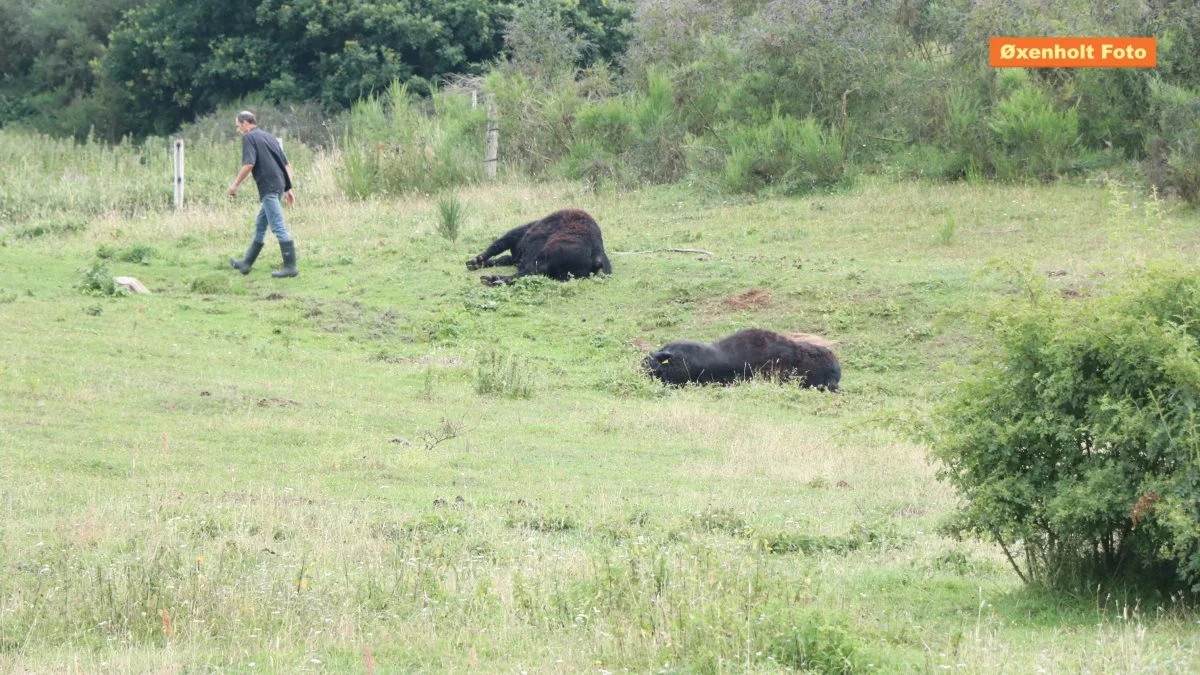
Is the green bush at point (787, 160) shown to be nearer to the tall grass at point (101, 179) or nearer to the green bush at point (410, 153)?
the green bush at point (410, 153)

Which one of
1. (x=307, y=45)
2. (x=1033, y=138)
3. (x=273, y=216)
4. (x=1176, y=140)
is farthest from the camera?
(x=307, y=45)

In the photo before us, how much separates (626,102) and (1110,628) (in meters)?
25.7

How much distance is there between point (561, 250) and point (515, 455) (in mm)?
8871

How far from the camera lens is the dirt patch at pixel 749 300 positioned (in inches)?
731

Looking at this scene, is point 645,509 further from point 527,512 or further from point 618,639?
point 618,639

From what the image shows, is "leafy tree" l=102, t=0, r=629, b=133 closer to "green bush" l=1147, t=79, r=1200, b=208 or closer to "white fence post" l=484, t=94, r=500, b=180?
"white fence post" l=484, t=94, r=500, b=180

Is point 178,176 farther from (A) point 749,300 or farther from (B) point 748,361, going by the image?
(B) point 748,361

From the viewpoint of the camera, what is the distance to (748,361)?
16.0 meters

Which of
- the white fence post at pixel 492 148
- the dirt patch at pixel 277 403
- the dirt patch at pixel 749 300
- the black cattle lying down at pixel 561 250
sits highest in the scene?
the white fence post at pixel 492 148

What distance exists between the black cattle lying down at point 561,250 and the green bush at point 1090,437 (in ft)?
41.6

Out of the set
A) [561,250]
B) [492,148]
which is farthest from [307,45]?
[561,250]

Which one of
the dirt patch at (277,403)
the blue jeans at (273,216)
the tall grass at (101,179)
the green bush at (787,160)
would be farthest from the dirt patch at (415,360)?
the green bush at (787,160)

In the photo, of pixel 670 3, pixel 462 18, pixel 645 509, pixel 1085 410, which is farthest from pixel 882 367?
pixel 462 18

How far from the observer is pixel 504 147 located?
3088cm
